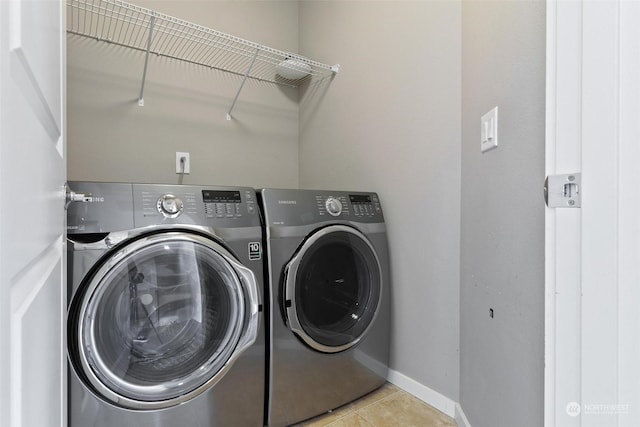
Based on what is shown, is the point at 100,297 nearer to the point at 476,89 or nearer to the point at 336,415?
the point at 336,415

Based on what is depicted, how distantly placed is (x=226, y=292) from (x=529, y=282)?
937 mm

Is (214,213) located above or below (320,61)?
below

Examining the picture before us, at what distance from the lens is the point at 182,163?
1.86m

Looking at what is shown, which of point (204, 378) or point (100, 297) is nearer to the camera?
point (100, 297)

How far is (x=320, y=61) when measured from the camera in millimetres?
2104

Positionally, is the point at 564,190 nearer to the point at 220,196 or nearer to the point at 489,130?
the point at 489,130

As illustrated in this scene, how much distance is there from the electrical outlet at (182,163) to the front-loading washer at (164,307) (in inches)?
31.4

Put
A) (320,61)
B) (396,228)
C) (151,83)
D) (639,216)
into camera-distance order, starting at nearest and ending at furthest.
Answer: (639,216) → (396,228) → (151,83) → (320,61)

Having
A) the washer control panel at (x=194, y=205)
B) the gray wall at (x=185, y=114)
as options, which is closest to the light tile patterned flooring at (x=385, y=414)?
the washer control panel at (x=194, y=205)

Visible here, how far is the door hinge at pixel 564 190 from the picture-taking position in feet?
1.93

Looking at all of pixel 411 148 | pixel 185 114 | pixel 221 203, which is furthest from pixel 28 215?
pixel 185 114

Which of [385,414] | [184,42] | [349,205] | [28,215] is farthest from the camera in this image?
[184,42]

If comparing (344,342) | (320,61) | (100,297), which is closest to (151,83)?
(320,61)

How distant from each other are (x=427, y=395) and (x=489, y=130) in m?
1.13
